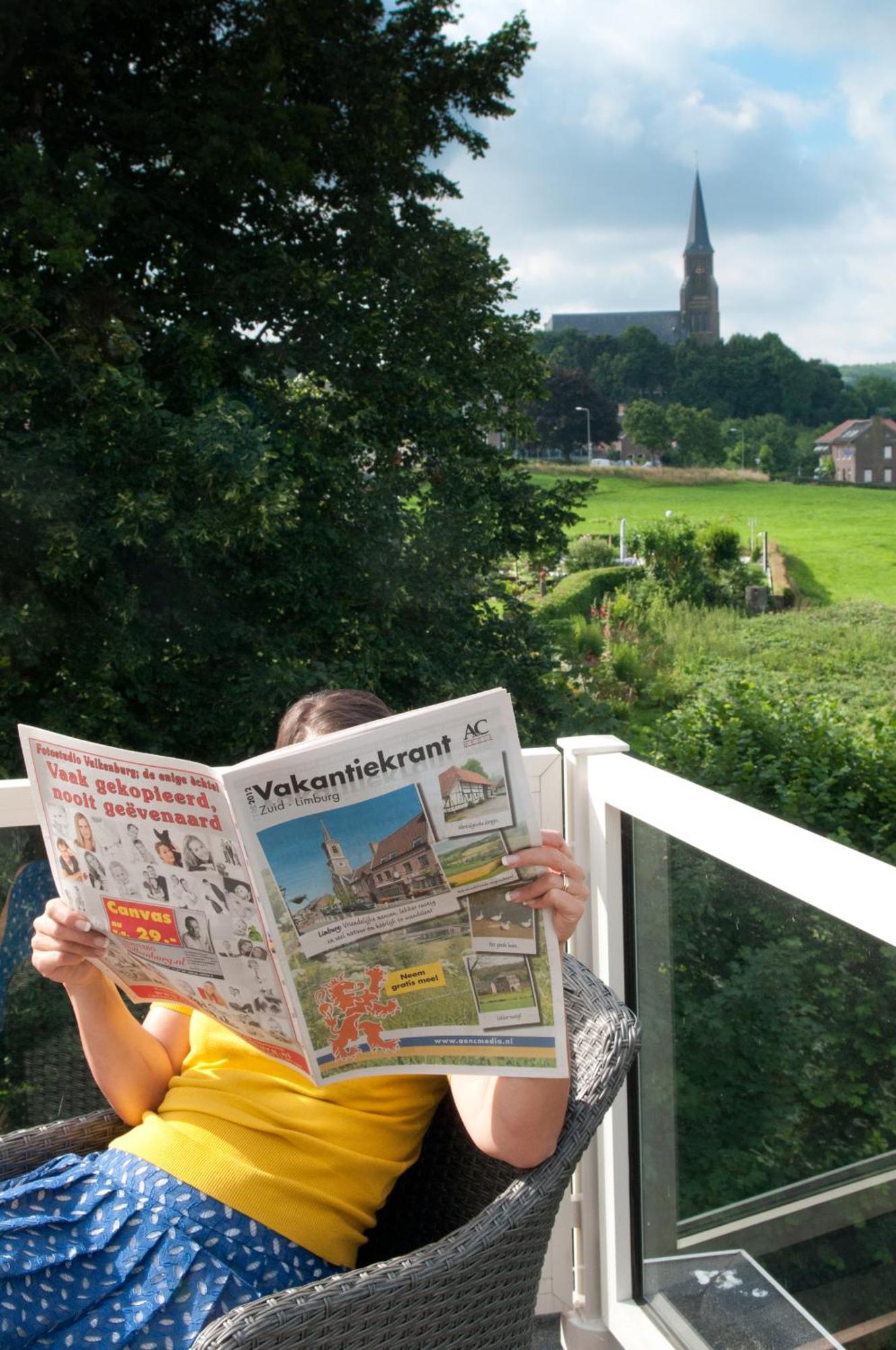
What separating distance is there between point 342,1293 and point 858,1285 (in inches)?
20.2

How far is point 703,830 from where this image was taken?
1.21 m

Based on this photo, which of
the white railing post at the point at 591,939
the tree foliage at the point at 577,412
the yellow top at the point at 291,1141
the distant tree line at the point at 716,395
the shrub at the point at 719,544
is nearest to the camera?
the yellow top at the point at 291,1141

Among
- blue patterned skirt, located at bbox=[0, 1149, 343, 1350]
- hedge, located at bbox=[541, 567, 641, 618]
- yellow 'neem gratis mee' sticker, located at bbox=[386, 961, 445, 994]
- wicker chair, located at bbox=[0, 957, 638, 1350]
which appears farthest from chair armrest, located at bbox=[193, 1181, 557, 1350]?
hedge, located at bbox=[541, 567, 641, 618]

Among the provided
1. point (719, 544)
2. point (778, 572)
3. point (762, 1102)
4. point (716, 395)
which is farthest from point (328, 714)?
point (716, 395)

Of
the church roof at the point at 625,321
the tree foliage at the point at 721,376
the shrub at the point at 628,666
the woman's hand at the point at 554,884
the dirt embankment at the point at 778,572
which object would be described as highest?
the church roof at the point at 625,321

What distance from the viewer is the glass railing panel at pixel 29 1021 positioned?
1480 mm

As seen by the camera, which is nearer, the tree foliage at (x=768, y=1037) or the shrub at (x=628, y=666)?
the tree foliage at (x=768, y=1037)

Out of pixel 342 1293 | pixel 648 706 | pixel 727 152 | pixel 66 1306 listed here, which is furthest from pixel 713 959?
pixel 727 152

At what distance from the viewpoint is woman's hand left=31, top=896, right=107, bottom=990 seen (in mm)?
1066

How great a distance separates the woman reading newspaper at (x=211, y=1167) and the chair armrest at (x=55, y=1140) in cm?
9

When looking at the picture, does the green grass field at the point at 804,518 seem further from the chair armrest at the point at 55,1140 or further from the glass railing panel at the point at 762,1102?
the chair armrest at the point at 55,1140

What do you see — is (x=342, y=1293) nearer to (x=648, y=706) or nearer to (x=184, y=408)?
(x=184, y=408)

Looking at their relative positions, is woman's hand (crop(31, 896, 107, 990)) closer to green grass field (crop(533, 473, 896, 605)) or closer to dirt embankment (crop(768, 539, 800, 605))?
green grass field (crop(533, 473, 896, 605))

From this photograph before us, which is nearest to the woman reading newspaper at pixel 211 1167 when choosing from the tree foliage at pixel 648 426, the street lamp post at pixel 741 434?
the tree foliage at pixel 648 426
